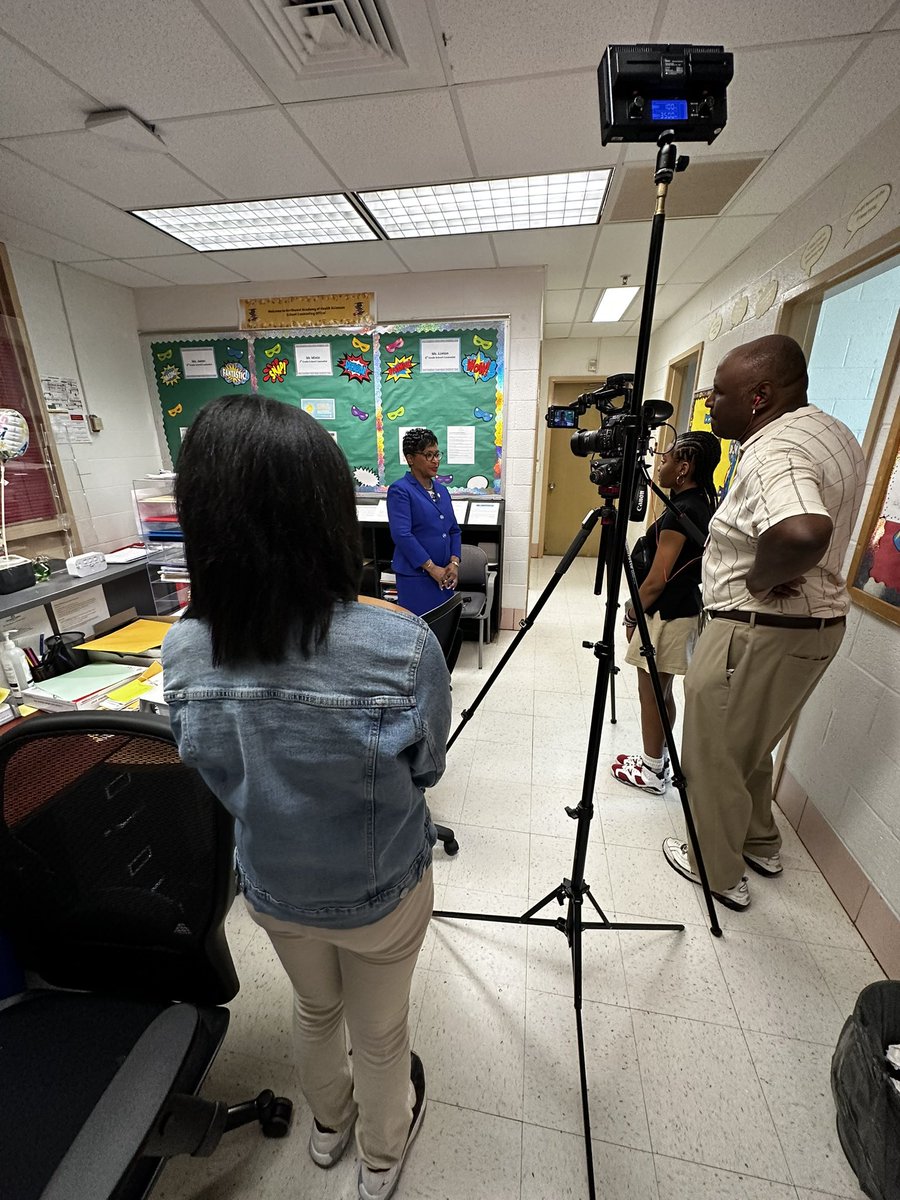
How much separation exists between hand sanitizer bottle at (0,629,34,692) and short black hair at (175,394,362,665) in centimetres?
159

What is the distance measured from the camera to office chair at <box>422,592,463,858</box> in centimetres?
138

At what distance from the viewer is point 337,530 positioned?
600mm

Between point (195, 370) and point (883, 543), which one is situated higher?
point (195, 370)

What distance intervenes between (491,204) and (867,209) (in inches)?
61.0

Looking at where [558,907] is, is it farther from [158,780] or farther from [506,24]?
[506,24]

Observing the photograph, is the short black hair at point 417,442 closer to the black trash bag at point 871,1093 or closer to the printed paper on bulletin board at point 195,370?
the printed paper on bulletin board at point 195,370

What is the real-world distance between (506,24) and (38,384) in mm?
3054

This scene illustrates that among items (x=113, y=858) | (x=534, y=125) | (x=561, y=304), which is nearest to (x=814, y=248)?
(x=534, y=125)

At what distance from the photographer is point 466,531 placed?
3729 millimetres

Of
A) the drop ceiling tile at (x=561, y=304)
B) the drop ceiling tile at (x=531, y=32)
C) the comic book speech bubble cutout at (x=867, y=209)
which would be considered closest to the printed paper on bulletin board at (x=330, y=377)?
the drop ceiling tile at (x=561, y=304)

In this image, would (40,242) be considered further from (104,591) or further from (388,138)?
(388,138)

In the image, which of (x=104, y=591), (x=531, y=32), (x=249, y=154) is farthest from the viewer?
(x=104, y=591)

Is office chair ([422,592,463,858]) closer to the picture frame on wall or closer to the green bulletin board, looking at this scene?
the picture frame on wall

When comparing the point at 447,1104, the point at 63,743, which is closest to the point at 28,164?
the point at 63,743
